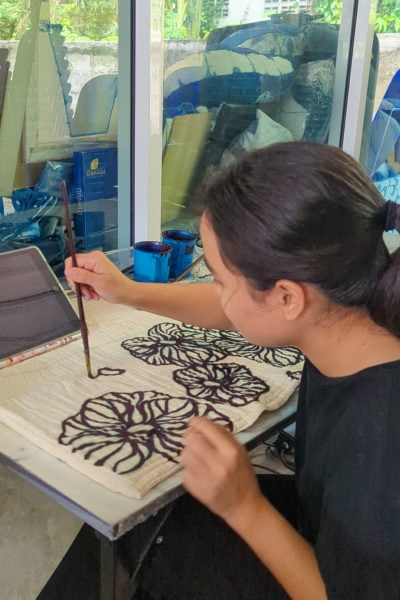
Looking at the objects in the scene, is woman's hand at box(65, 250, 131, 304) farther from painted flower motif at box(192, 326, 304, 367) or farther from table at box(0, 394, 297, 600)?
table at box(0, 394, 297, 600)

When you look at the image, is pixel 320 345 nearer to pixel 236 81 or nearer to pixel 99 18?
pixel 99 18

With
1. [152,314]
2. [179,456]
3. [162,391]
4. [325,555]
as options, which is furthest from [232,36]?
[325,555]

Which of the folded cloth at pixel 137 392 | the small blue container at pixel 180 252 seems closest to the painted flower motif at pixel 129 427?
the folded cloth at pixel 137 392

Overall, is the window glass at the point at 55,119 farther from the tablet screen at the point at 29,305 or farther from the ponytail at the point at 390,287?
the ponytail at the point at 390,287

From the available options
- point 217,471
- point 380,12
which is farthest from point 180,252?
point 380,12

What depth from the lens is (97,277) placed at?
98 centimetres

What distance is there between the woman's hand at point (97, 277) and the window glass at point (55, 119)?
34cm

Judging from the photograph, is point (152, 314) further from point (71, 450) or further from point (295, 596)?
point (295, 596)

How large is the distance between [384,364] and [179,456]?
9.8 inches

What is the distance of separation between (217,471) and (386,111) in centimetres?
196

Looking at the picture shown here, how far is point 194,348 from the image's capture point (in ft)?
3.17

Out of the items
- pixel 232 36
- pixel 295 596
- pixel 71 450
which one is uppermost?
pixel 232 36

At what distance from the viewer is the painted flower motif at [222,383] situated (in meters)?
0.82

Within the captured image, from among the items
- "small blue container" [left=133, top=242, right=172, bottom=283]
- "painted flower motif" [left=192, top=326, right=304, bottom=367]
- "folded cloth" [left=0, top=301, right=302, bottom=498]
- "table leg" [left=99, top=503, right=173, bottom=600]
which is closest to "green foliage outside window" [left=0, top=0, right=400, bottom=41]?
"small blue container" [left=133, top=242, right=172, bottom=283]
